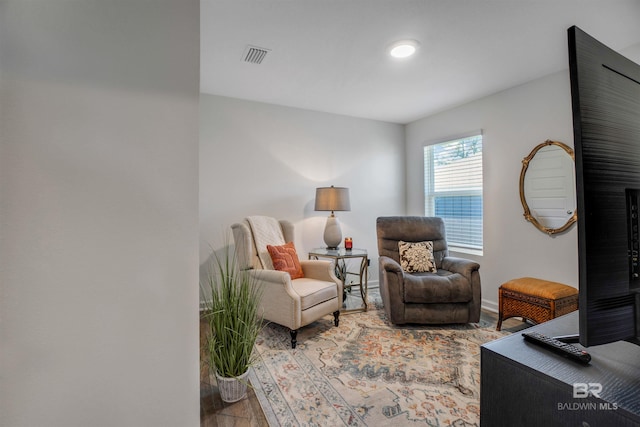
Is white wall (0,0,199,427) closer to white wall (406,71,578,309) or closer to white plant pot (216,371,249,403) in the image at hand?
white plant pot (216,371,249,403)

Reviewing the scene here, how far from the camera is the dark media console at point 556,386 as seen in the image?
62 centimetres

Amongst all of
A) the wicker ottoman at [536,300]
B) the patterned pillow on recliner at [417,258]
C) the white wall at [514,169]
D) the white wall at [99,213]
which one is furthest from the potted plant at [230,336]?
the white wall at [514,169]

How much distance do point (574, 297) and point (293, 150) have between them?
3132mm

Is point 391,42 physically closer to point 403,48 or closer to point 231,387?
point 403,48

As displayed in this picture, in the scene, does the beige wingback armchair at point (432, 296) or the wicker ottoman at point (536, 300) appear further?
the beige wingback armchair at point (432, 296)

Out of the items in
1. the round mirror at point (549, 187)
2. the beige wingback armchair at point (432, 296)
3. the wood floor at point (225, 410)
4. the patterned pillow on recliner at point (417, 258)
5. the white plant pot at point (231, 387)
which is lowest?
the wood floor at point (225, 410)

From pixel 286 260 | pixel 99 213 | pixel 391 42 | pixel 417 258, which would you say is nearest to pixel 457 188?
pixel 417 258

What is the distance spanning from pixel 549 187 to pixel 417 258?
1396 millimetres

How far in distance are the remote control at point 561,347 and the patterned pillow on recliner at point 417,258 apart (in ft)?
7.51

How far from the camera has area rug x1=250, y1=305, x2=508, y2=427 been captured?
1623mm

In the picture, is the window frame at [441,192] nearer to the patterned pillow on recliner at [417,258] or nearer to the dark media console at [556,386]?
the patterned pillow on recliner at [417,258]

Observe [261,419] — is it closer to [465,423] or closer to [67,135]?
[465,423]

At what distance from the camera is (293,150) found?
3.76 metres

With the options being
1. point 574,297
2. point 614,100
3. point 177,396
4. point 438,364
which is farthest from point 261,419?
point 574,297
